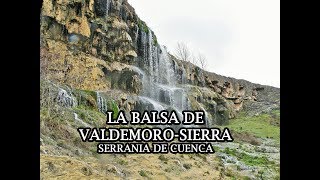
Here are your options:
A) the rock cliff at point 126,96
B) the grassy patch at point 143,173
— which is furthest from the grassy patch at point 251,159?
the grassy patch at point 143,173

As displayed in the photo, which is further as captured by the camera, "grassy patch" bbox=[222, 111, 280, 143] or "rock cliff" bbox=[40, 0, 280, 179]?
"grassy patch" bbox=[222, 111, 280, 143]

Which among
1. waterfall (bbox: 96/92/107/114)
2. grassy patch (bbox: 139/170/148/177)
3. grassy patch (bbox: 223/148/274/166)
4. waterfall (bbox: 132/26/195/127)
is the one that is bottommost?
grassy patch (bbox: 139/170/148/177)

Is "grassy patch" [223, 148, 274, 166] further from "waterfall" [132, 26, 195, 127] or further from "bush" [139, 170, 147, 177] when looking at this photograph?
"bush" [139, 170, 147, 177]

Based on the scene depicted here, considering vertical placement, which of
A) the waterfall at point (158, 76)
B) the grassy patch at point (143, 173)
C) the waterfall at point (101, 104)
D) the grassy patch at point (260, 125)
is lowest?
the grassy patch at point (143, 173)

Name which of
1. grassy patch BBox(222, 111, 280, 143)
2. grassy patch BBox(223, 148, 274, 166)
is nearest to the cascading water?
grassy patch BBox(222, 111, 280, 143)

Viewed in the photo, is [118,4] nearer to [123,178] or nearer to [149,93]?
[149,93]

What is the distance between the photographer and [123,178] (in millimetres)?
9039

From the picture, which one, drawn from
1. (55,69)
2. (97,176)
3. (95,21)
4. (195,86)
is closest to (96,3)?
(95,21)

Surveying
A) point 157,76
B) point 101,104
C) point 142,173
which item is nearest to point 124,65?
point 157,76

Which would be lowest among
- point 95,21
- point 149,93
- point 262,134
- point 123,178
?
point 123,178

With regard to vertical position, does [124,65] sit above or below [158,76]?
above

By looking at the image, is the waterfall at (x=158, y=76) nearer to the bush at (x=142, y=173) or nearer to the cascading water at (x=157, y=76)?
the cascading water at (x=157, y=76)

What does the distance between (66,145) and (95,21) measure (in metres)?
2.18

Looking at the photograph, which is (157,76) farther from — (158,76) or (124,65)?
(124,65)
